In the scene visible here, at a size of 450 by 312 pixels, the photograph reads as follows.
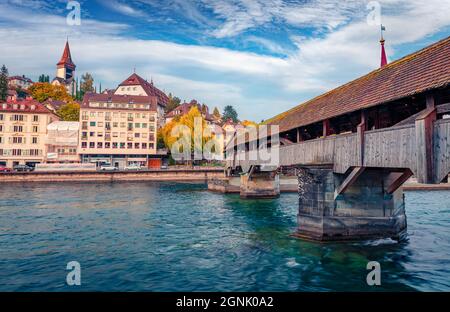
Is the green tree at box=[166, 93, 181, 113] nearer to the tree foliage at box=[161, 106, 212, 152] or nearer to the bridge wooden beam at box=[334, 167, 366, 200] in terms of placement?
the tree foliage at box=[161, 106, 212, 152]

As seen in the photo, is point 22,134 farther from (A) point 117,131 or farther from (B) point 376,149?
(B) point 376,149

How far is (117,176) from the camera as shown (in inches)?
2206

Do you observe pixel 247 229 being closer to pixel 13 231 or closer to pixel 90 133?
pixel 13 231

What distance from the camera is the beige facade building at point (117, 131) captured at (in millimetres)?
66812

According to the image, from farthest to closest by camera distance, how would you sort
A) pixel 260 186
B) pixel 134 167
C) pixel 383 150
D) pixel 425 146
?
pixel 134 167, pixel 260 186, pixel 383 150, pixel 425 146

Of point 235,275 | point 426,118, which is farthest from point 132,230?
point 426,118

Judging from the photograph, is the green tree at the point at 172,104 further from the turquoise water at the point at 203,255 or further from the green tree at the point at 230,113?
→ the turquoise water at the point at 203,255

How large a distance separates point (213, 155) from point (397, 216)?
189 ft

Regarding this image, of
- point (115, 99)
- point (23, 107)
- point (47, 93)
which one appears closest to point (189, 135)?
point (115, 99)

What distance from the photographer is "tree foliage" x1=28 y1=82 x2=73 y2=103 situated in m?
96.1

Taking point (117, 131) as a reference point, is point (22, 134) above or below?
below

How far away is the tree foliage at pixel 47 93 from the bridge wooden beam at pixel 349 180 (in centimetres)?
10353

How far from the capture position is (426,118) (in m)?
8.66

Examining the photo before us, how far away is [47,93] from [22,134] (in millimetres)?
38823
